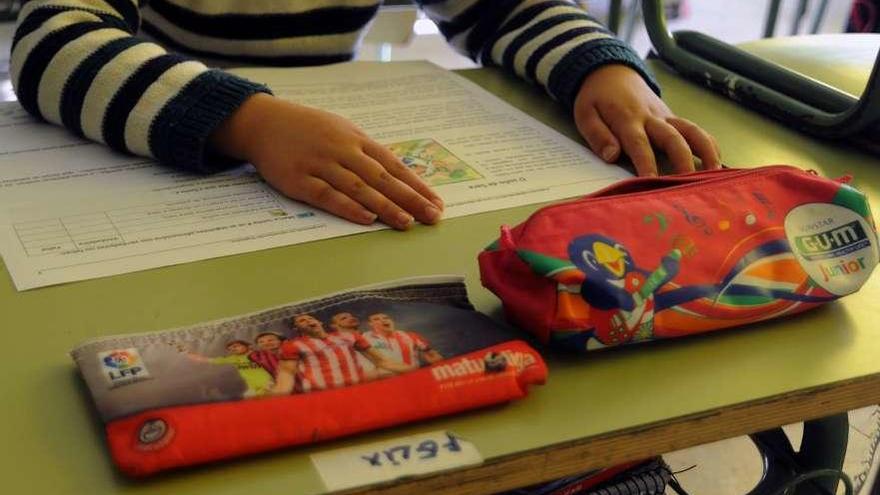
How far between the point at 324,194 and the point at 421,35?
2.09 metres

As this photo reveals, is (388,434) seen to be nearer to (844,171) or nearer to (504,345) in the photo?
(504,345)

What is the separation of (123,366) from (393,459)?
0.41 feet

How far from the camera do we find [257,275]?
544mm

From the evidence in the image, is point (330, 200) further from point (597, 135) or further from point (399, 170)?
point (597, 135)

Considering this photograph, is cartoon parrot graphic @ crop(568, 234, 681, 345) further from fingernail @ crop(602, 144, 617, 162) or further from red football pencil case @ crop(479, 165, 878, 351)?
fingernail @ crop(602, 144, 617, 162)

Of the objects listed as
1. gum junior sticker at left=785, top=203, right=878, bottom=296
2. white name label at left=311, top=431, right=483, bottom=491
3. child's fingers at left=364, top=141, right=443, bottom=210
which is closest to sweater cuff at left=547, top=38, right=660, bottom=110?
child's fingers at left=364, top=141, right=443, bottom=210

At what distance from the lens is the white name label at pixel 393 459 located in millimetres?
384

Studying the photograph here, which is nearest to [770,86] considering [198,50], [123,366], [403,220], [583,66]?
[583,66]

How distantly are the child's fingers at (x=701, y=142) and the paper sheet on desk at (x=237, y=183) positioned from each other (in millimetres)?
63

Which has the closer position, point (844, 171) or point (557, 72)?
point (844, 171)

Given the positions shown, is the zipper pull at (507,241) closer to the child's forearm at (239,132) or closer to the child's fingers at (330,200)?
the child's fingers at (330,200)

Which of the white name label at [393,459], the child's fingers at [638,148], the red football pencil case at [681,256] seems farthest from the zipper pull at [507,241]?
the child's fingers at [638,148]

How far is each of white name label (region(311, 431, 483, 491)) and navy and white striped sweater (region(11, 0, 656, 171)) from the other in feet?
1.11

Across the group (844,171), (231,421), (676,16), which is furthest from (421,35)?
(231,421)
